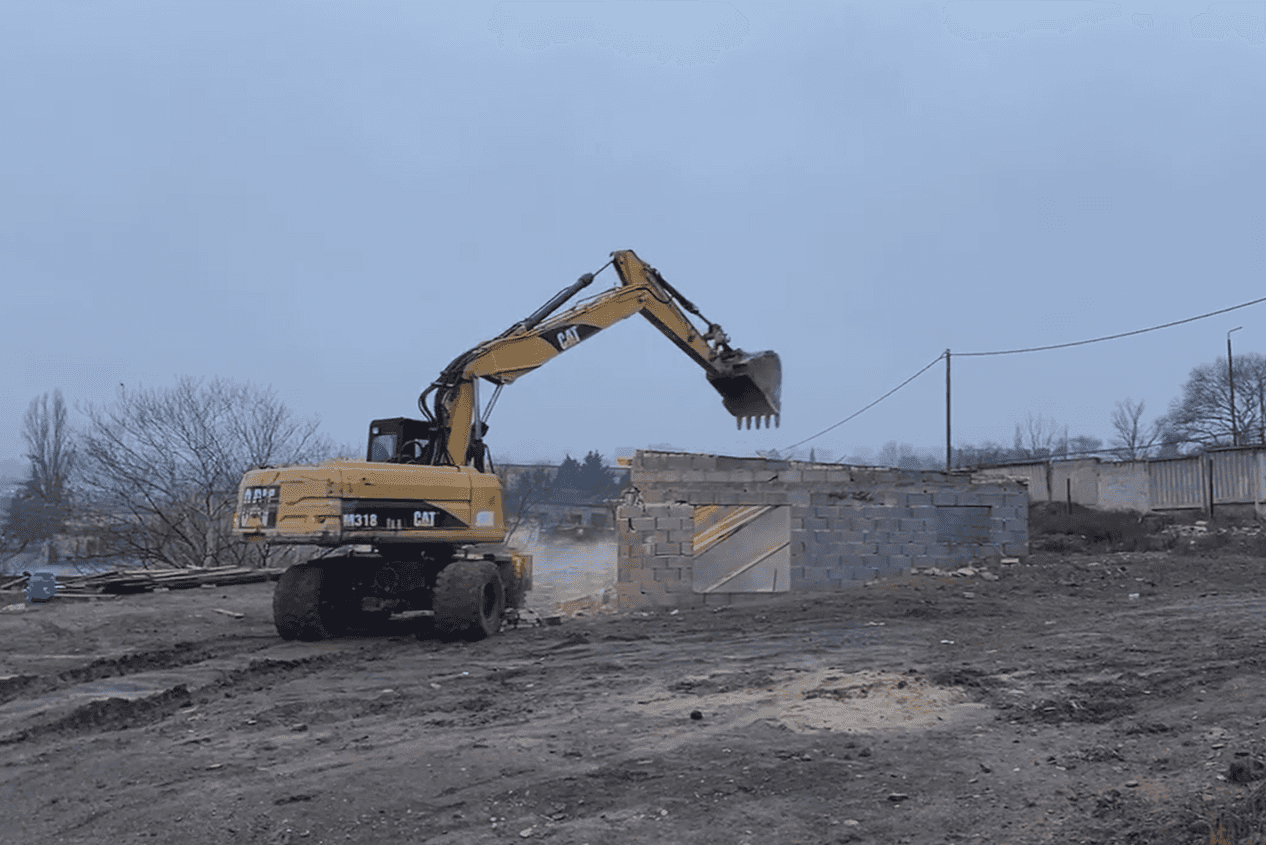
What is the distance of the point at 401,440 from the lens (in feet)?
42.3

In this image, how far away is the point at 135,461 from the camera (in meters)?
23.8

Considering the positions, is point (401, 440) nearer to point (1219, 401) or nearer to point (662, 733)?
point (662, 733)

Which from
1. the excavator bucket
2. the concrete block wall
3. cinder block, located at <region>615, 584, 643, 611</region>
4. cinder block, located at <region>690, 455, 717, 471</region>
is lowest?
cinder block, located at <region>615, 584, 643, 611</region>

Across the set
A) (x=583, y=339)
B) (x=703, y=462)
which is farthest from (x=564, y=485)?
(x=583, y=339)

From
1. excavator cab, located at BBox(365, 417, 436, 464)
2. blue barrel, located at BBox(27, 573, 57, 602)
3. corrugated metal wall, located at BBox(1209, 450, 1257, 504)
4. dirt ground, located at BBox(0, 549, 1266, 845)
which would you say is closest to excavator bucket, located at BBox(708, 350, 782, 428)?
dirt ground, located at BBox(0, 549, 1266, 845)

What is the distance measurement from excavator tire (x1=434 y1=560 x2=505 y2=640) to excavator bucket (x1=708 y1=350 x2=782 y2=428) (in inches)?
212

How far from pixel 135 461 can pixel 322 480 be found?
15.0 m

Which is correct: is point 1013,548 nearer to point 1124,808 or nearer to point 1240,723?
point 1240,723

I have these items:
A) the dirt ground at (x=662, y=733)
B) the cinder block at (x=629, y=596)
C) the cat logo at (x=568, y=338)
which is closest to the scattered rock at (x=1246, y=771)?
the dirt ground at (x=662, y=733)

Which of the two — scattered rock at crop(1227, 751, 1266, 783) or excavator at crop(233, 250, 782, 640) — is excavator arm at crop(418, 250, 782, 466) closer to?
excavator at crop(233, 250, 782, 640)

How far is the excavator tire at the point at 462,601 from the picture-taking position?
11.7 metres

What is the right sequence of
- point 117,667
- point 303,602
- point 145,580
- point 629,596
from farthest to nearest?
point 145,580, point 629,596, point 303,602, point 117,667

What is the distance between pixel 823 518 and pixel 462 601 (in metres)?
6.57

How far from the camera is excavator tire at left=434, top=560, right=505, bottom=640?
38.5 feet
